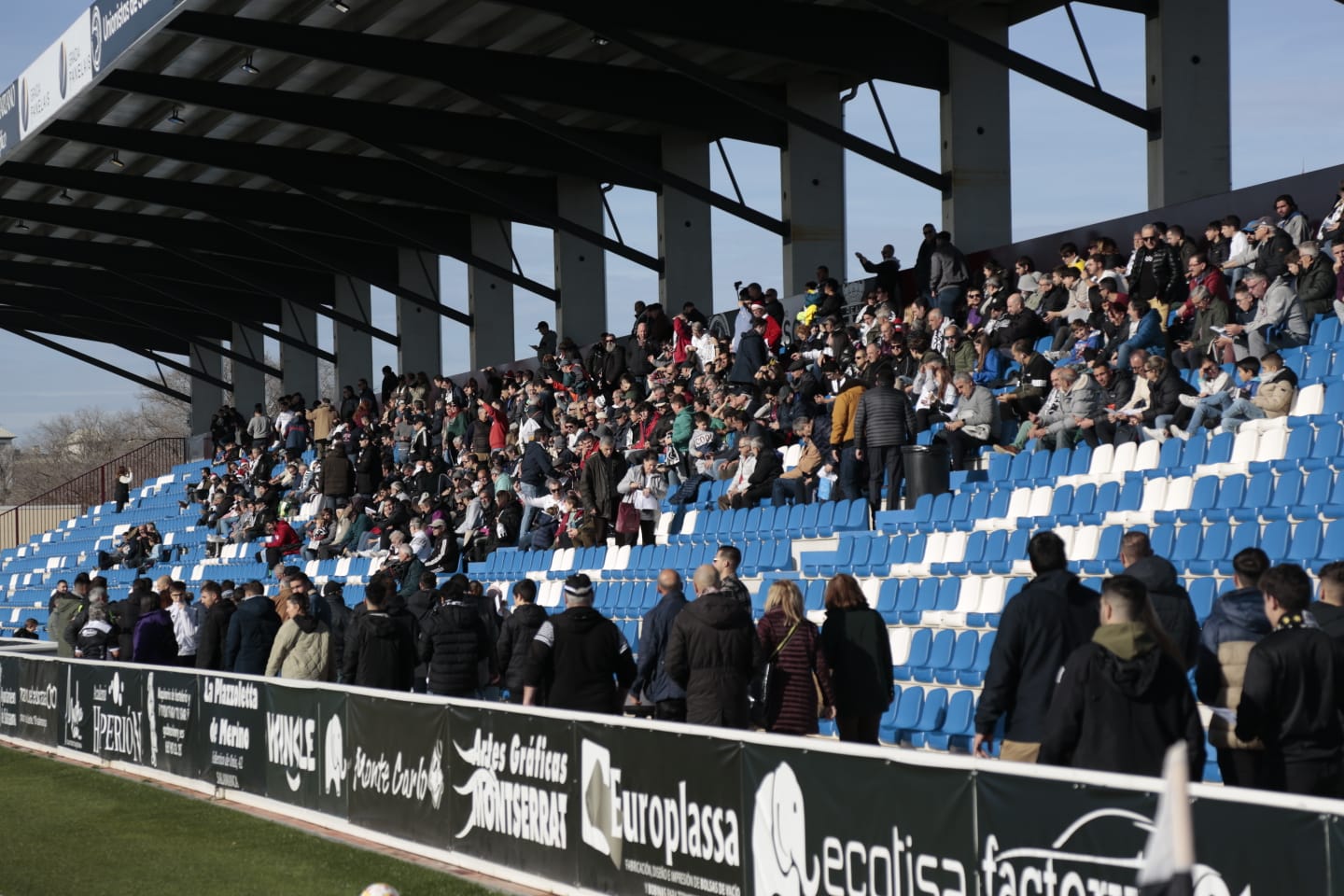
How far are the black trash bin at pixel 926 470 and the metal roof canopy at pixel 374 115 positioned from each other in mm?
6513

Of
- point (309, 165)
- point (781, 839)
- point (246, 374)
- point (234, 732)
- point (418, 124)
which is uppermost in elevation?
point (418, 124)

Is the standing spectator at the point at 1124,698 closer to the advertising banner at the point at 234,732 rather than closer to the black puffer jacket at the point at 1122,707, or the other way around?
the black puffer jacket at the point at 1122,707

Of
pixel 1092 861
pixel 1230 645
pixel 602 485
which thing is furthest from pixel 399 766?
pixel 602 485

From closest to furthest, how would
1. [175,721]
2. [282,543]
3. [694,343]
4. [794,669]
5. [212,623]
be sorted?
[794,669], [175,721], [212,623], [694,343], [282,543]

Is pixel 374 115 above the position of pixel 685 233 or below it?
above

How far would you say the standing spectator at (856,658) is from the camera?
8.95m

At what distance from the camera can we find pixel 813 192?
91.4 feet

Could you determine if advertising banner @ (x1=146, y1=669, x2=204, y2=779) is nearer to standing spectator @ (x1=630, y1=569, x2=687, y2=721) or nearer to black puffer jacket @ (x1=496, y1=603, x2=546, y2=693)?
black puffer jacket @ (x1=496, y1=603, x2=546, y2=693)

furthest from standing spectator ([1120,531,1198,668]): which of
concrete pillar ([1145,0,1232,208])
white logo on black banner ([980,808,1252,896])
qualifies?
concrete pillar ([1145,0,1232,208])

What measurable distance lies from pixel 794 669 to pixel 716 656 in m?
0.44

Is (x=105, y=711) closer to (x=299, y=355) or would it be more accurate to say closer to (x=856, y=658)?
(x=856, y=658)

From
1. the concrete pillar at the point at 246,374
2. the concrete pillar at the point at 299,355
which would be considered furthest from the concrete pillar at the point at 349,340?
the concrete pillar at the point at 246,374

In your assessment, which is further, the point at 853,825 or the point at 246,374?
the point at 246,374

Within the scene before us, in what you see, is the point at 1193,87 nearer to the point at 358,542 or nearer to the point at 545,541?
the point at 545,541
